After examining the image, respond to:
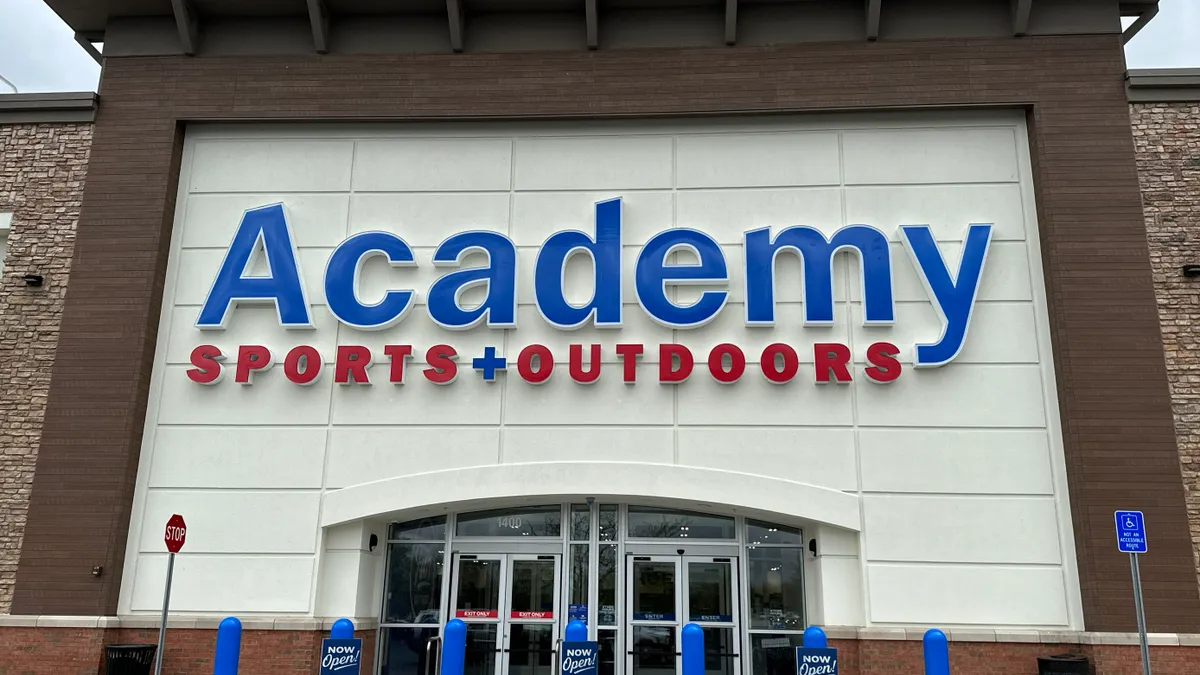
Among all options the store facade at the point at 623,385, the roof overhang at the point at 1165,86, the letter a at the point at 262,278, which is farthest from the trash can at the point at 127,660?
the roof overhang at the point at 1165,86

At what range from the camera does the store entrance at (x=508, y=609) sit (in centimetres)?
1214

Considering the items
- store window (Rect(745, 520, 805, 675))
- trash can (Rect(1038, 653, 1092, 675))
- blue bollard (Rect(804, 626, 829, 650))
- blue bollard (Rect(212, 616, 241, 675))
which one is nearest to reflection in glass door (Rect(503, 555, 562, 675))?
store window (Rect(745, 520, 805, 675))

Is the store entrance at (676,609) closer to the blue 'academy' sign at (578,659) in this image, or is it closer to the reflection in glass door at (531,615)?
the reflection in glass door at (531,615)

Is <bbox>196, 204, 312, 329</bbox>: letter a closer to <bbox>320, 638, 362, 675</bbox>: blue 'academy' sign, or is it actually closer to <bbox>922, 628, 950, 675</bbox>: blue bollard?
<bbox>320, 638, 362, 675</bbox>: blue 'academy' sign

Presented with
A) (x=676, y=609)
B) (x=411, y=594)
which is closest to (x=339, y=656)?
(x=411, y=594)

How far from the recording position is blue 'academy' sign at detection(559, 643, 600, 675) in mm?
9172

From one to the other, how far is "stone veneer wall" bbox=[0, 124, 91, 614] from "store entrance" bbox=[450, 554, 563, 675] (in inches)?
240

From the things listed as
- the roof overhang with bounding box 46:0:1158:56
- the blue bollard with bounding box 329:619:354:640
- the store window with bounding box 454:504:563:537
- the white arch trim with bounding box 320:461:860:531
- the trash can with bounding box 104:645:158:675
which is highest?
the roof overhang with bounding box 46:0:1158:56

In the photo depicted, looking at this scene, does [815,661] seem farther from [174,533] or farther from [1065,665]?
[174,533]

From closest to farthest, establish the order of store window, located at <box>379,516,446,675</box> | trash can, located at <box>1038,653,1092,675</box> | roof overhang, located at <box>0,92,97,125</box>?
1. trash can, located at <box>1038,653,1092,675</box>
2. store window, located at <box>379,516,446,675</box>
3. roof overhang, located at <box>0,92,97,125</box>

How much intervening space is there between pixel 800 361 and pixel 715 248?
2004 millimetres

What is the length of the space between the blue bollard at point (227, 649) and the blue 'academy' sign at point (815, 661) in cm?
629

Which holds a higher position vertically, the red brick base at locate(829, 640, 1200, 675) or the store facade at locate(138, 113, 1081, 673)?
the store facade at locate(138, 113, 1081, 673)

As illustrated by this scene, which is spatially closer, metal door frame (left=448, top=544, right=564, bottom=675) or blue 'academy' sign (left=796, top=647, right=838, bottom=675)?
blue 'academy' sign (left=796, top=647, right=838, bottom=675)
